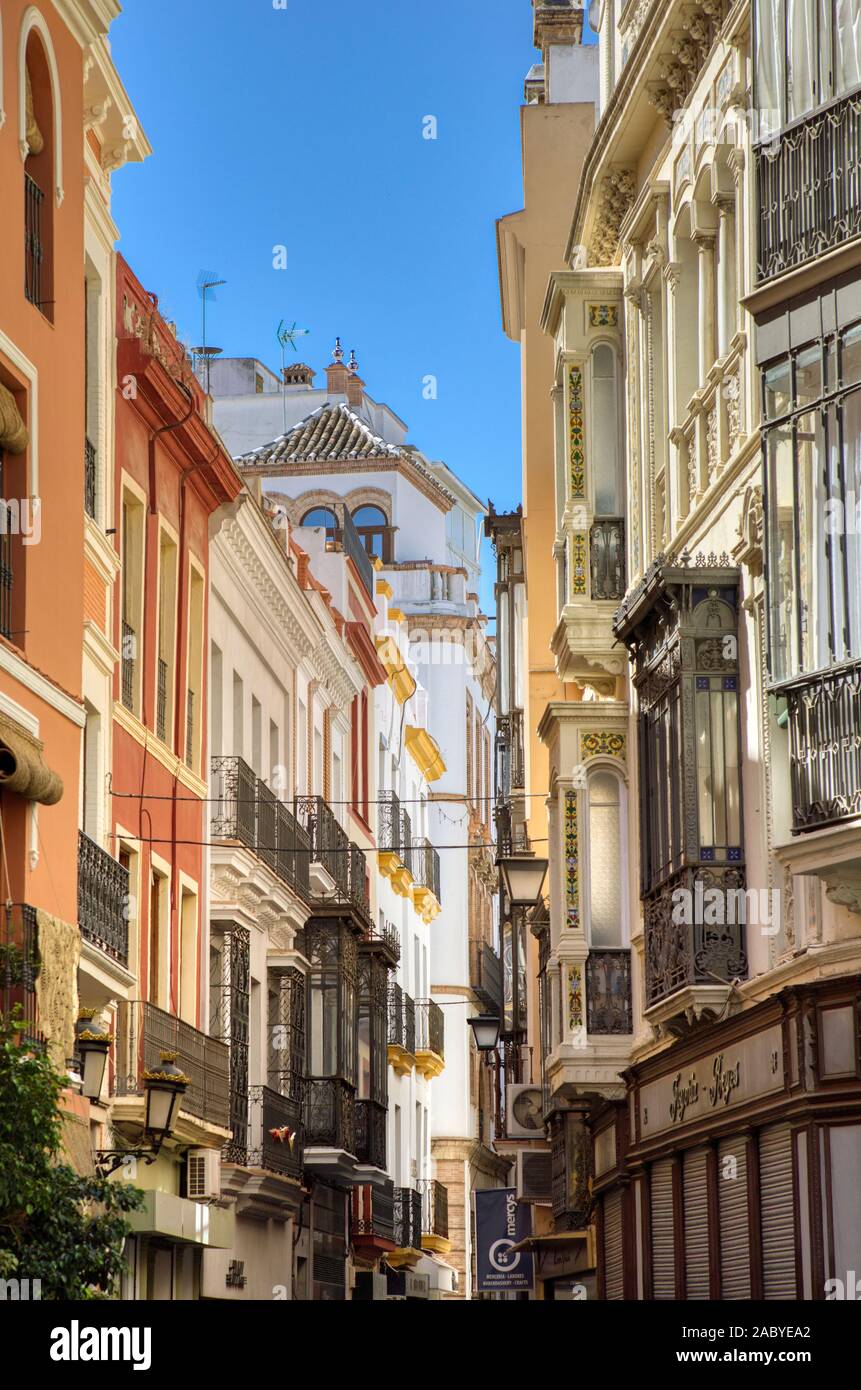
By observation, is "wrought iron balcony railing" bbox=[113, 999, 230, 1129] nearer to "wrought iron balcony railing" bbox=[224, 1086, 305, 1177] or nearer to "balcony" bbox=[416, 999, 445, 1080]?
"wrought iron balcony railing" bbox=[224, 1086, 305, 1177]

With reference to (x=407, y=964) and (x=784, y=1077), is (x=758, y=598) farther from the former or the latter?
(x=407, y=964)

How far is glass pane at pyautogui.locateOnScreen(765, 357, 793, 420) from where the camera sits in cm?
1577

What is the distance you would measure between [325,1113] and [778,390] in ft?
68.2

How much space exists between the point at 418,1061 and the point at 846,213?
37263mm

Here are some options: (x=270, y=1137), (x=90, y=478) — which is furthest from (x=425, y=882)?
(x=90, y=478)

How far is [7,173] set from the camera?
17.5m

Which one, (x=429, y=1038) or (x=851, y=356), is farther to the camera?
(x=429, y=1038)

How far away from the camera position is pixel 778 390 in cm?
1590

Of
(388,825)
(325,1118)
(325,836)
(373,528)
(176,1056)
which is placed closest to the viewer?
(176,1056)

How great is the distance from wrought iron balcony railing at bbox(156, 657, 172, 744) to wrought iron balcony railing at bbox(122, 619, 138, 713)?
1241 mm

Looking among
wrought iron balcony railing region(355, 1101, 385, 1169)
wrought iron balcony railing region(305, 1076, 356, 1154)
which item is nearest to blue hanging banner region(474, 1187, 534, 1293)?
wrought iron balcony railing region(355, 1101, 385, 1169)

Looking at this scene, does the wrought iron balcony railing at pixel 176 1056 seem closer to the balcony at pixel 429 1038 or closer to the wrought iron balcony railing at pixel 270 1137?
the wrought iron balcony railing at pixel 270 1137

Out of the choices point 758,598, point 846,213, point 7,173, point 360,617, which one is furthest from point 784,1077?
point 360,617

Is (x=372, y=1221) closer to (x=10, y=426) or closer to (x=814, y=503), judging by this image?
(x=10, y=426)
